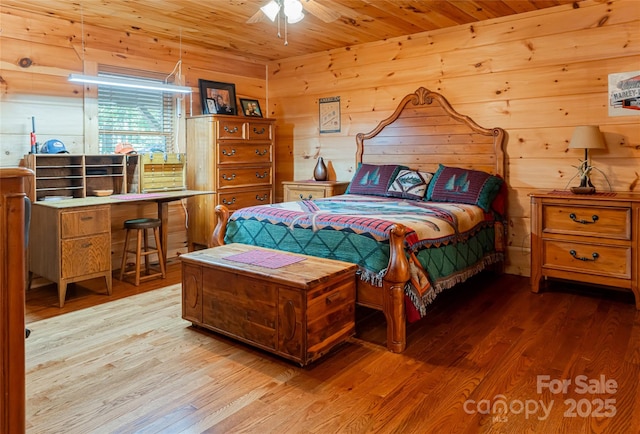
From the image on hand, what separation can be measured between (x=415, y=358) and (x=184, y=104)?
3.73 metres

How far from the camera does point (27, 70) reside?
12.6 ft

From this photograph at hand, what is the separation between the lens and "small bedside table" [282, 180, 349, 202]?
196 inches

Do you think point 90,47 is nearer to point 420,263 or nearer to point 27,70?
point 27,70

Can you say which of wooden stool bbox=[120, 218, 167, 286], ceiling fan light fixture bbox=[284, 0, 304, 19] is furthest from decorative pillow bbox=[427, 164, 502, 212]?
wooden stool bbox=[120, 218, 167, 286]

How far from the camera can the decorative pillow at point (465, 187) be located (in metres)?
3.93

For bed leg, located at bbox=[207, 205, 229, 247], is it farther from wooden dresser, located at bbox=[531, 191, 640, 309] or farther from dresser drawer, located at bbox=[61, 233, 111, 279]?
wooden dresser, located at bbox=[531, 191, 640, 309]

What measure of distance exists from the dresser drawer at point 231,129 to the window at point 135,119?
0.58 m

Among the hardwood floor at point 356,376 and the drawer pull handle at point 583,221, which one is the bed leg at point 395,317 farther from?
the drawer pull handle at point 583,221

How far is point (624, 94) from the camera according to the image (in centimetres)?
365

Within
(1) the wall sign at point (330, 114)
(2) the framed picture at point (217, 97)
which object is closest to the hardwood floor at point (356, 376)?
(2) the framed picture at point (217, 97)

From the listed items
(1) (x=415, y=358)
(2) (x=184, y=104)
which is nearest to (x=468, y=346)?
(1) (x=415, y=358)

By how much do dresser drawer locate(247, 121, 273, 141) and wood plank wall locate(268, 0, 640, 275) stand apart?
81cm

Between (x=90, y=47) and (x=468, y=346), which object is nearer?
(x=468, y=346)

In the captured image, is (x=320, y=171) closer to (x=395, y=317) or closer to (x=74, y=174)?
(x=74, y=174)
